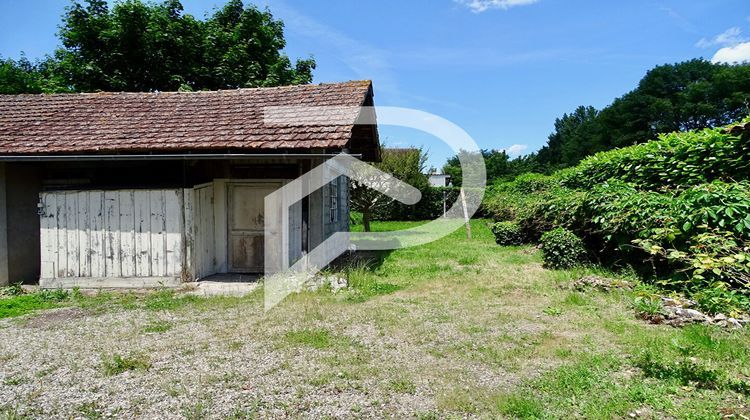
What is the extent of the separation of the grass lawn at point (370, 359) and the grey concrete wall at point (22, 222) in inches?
78.6

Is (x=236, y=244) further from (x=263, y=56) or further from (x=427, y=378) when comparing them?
(x=263, y=56)

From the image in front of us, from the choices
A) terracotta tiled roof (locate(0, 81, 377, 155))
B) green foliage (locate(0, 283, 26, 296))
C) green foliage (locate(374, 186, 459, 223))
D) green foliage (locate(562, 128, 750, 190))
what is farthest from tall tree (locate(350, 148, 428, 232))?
green foliage (locate(0, 283, 26, 296))

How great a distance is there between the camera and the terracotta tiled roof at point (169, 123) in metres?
7.69

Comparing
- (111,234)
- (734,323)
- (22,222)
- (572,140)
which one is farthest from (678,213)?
(572,140)

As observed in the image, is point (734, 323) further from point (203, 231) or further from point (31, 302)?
point (31, 302)

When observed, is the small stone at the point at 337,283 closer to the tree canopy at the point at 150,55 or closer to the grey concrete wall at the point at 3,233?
the grey concrete wall at the point at 3,233

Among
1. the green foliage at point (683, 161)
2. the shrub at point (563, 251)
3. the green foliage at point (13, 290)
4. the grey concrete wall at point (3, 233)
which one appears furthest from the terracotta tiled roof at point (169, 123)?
the green foliage at point (683, 161)

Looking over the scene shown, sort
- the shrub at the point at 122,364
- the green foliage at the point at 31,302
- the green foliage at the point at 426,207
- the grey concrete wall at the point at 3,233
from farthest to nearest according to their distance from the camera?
1. the green foliage at the point at 426,207
2. the grey concrete wall at the point at 3,233
3. the green foliage at the point at 31,302
4. the shrub at the point at 122,364

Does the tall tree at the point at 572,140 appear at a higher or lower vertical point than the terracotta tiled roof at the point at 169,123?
higher

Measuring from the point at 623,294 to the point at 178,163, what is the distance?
8313 millimetres

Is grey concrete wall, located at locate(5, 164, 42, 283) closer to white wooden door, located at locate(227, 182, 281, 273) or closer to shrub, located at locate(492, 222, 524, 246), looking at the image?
white wooden door, located at locate(227, 182, 281, 273)

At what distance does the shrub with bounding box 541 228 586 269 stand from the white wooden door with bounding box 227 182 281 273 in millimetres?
6199

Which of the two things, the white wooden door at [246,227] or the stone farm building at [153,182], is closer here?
the stone farm building at [153,182]

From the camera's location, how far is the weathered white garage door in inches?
304
